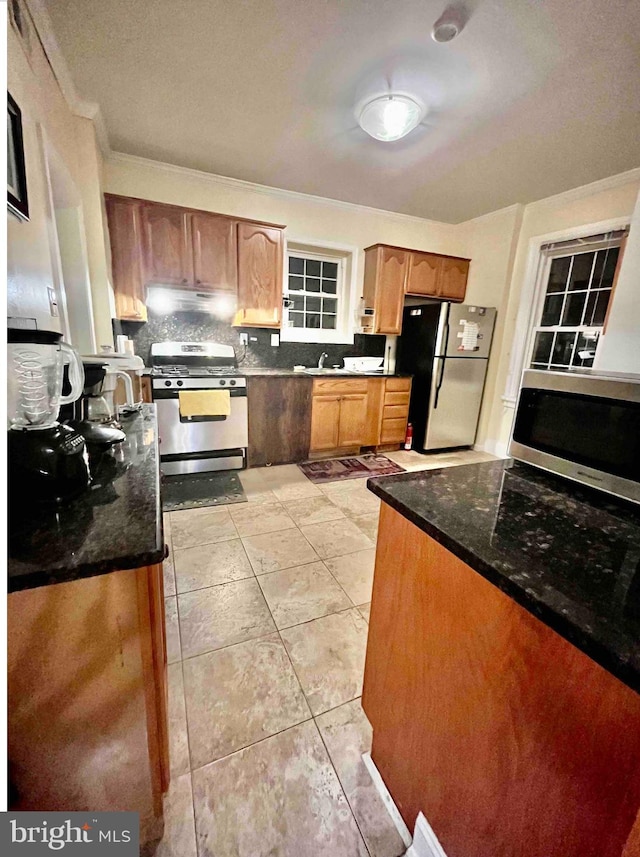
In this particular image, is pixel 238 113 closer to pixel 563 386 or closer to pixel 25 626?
pixel 563 386

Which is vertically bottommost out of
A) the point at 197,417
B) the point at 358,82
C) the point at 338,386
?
the point at 197,417

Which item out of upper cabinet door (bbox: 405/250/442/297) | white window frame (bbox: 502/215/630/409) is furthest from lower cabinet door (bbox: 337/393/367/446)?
white window frame (bbox: 502/215/630/409)

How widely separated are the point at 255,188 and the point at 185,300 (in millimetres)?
1332

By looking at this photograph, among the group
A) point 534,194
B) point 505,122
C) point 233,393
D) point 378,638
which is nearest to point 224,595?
point 378,638

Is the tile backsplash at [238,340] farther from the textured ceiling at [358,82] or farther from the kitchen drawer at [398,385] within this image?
the textured ceiling at [358,82]

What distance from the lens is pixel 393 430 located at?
162 inches

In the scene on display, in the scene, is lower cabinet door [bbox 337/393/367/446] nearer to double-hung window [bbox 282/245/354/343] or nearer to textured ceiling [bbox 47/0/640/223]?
double-hung window [bbox 282/245/354/343]

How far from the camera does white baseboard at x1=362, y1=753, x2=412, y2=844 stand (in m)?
→ 0.95

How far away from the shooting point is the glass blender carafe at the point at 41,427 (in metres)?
0.78

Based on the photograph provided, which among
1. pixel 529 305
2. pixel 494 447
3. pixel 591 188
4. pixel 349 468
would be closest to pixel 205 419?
pixel 349 468

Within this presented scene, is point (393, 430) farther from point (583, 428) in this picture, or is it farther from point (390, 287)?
point (583, 428)

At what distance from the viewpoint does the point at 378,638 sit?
3.36 feet

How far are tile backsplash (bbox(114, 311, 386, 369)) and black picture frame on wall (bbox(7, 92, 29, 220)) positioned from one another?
176cm

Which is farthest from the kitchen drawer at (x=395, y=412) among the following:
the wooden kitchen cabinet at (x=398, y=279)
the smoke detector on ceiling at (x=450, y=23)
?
the smoke detector on ceiling at (x=450, y=23)
